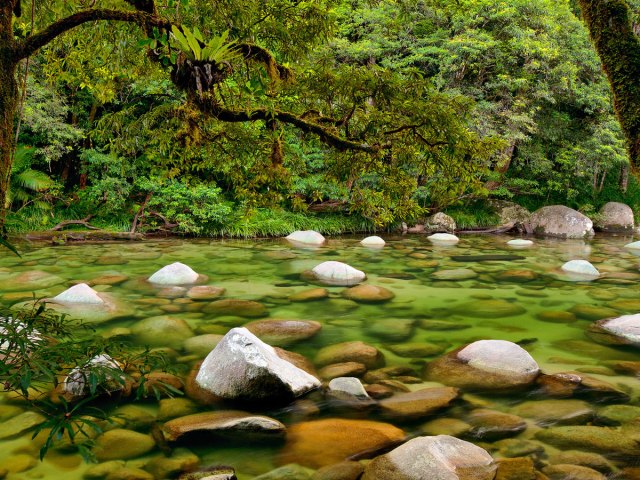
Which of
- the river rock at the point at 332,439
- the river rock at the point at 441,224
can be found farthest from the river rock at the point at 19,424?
the river rock at the point at 441,224

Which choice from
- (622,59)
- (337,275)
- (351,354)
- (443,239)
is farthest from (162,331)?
(443,239)

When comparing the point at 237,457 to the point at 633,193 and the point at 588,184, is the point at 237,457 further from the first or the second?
the point at 633,193

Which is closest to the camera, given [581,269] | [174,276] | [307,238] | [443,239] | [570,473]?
[570,473]

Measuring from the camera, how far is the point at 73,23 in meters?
2.23

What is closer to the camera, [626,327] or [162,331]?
[162,331]

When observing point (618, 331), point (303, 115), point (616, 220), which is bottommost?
point (618, 331)

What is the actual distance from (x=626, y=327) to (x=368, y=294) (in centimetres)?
284

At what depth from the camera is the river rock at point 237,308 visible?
5.22 meters

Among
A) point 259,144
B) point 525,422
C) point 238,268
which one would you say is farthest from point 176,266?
point 525,422

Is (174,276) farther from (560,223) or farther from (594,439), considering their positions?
(560,223)

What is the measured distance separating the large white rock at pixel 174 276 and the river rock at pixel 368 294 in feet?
7.29

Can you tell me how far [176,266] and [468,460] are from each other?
5.34 m

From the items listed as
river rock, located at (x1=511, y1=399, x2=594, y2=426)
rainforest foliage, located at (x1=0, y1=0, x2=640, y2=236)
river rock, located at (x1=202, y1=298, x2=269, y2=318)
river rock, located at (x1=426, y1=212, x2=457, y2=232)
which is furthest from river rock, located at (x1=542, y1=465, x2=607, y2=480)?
river rock, located at (x1=426, y1=212, x2=457, y2=232)

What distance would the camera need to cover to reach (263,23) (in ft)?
10.7
